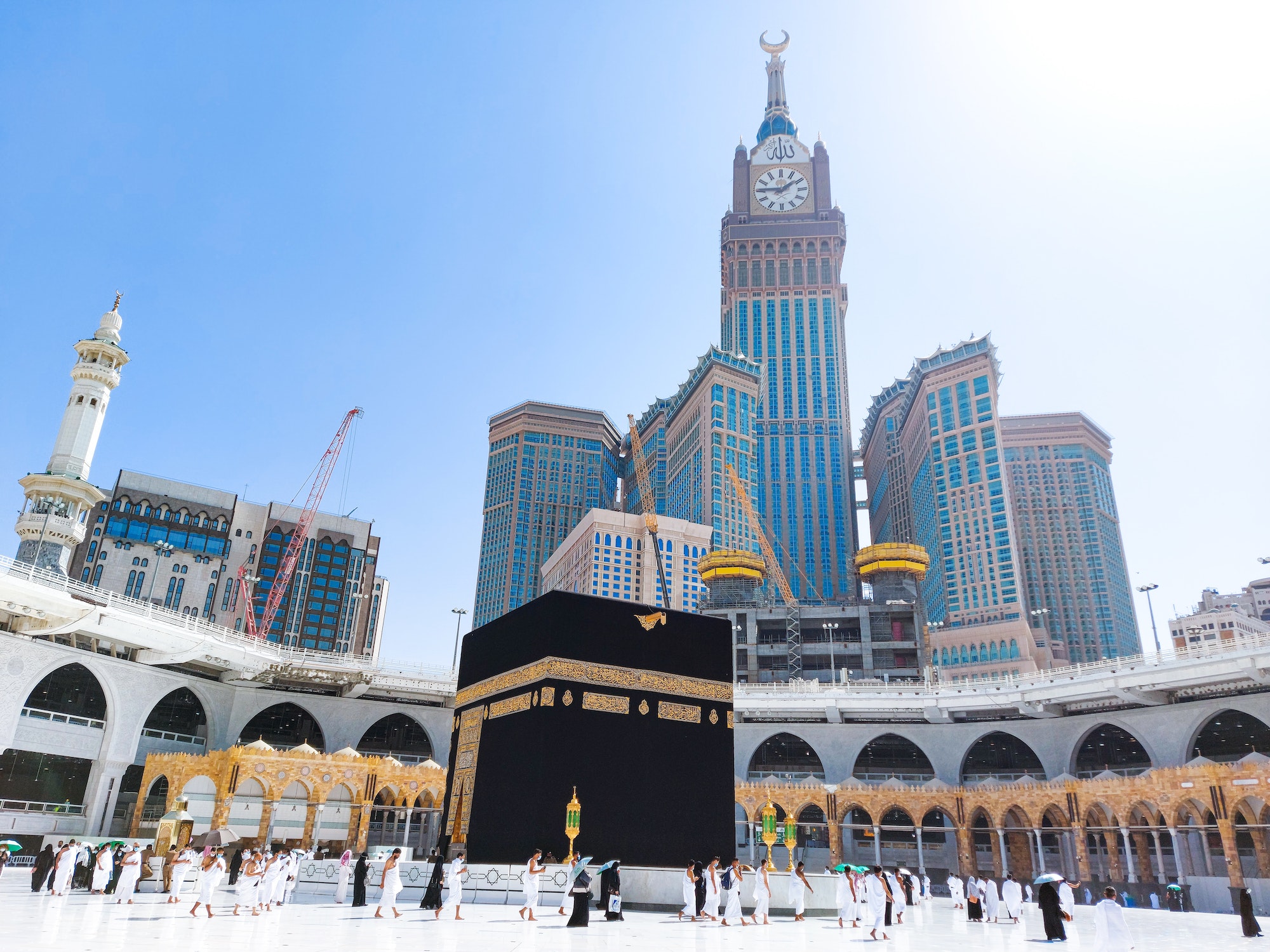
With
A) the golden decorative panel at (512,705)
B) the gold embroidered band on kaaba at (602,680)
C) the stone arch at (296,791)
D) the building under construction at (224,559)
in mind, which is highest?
the building under construction at (224,559)

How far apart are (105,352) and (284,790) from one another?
24.0 meters

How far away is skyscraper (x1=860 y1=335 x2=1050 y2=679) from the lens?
260 feet

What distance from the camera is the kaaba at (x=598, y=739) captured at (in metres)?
18.1

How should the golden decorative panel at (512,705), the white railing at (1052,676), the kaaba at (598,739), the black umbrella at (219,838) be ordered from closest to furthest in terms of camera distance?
the kaaba at (598,739) → the golden decorative panel at (512,705) → the black umbrella at (219,838) → the white railing at (1052,676)

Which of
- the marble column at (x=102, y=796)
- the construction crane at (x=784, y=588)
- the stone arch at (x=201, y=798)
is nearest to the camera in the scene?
the marble column at (x=102, y=796)

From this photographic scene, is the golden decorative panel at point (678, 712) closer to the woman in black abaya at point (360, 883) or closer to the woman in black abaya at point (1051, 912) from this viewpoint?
the woman in black abaya at point (360, 883)

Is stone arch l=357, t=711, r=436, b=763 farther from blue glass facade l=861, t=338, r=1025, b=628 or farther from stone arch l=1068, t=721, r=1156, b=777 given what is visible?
blue glass facade l=861, t=338, r=1025, b=628

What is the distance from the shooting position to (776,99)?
139000 millimetres

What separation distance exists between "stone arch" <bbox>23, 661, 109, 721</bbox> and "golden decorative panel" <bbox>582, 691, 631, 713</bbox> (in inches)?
827

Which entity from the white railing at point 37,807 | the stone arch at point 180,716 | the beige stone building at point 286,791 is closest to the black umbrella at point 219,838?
the beige stone building at point 286,791

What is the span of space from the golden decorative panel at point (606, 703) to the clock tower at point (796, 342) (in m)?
86.5

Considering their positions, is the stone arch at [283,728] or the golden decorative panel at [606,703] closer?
the golden decorative panel at [606,703]

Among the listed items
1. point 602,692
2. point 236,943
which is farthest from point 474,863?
point 236,943

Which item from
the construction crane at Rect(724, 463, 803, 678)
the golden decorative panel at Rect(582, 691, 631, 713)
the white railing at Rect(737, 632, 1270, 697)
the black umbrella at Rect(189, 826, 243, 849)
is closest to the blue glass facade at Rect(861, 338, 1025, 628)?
the construction crane at Rect(724, 463, 803, 678)
